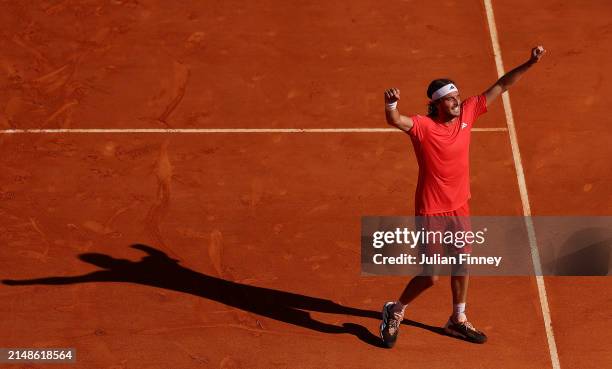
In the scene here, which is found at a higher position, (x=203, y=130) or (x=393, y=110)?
(x=203, y=130)

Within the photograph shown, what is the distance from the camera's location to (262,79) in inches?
449

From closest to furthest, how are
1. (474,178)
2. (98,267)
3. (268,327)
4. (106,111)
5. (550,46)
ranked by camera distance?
(268,327) → (98,267) → (474,178) → (106,111) → (550,46)

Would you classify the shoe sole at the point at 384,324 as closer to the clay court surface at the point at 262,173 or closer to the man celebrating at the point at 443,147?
the clay court surface at the point at 262,173

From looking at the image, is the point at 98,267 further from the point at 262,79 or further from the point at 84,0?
the point at 84,0

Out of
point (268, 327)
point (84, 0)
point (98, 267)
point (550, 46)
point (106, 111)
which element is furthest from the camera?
point (84, 0)

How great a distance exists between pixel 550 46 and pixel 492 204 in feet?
9.29

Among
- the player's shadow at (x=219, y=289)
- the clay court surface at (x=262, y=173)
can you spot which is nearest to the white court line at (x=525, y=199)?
the clay court surface at (x=262, y=173)

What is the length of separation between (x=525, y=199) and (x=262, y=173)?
267cm

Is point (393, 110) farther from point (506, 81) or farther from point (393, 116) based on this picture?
point (506, 81)

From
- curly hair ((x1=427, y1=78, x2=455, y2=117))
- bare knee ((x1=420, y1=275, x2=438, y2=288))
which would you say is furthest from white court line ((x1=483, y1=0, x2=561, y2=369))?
curly hair ((x1=427, y1=78, x2=455, y2=117))

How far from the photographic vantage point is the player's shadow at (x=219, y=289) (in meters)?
8.70

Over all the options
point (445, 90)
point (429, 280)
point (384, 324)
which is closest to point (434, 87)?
point (445, 90)

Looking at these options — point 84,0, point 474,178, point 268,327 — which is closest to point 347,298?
point 268,327

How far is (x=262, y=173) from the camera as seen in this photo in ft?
33.5
